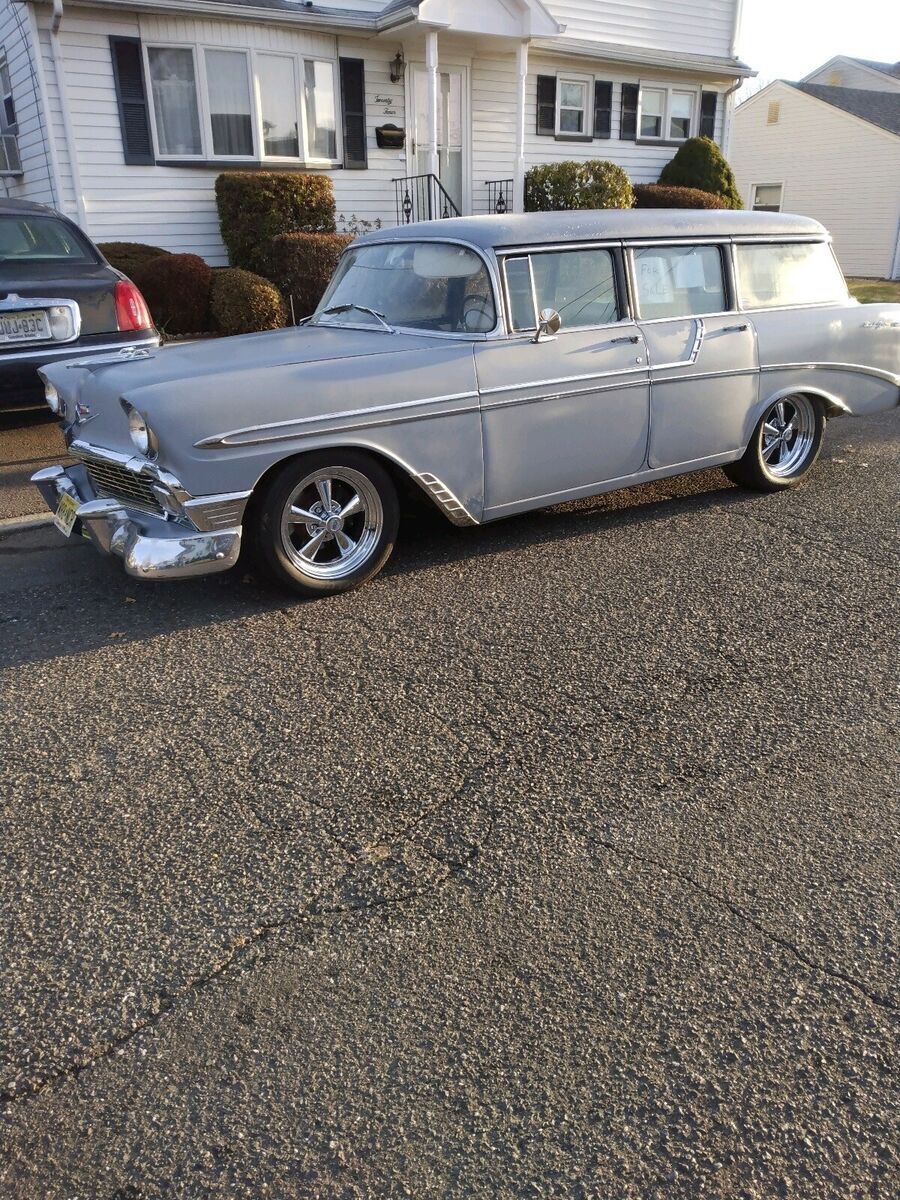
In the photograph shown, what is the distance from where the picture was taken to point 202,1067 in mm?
2021

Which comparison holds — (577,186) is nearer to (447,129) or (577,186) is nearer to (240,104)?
(447,129)

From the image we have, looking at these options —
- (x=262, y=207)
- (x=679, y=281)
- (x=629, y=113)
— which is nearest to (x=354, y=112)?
(x=262, y=207)

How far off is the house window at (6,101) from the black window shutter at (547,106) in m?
8.39

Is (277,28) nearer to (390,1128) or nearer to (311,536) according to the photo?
(311,536)

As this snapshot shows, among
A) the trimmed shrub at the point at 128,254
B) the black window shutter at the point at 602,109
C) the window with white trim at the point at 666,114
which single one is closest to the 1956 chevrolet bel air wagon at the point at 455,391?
the trimmed shrub at the point at 128,254

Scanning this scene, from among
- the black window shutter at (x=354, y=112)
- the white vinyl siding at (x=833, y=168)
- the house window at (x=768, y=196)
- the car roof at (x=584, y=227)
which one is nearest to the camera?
the car roof at (x=584, y=227)

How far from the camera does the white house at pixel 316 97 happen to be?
1232 cm

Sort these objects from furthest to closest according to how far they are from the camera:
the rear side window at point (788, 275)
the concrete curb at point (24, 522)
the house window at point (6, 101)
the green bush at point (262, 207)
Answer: the house window at point (6, 101) < the green bush at point (262, 207) < the rear side window at point (788, 275) < the concrete curb at point (24, 522)

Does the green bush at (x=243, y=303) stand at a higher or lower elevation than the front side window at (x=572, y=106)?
lower

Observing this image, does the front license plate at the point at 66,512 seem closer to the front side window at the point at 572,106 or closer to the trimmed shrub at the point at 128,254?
the trimmed shrub at the point at 128,254

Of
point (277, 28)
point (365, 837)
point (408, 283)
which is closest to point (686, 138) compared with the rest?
point (277, 28)

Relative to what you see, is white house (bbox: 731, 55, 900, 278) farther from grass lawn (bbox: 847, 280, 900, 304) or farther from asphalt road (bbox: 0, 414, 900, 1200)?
asphalt road (bbox: 0, 414, 900, 1200)

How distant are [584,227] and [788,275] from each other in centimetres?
172

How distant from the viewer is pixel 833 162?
29.5 metres
